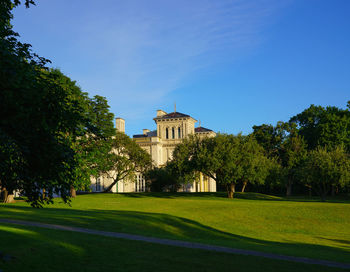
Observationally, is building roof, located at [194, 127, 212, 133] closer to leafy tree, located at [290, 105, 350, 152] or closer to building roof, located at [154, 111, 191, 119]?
building roof, located at [154, 111, 191, 119]

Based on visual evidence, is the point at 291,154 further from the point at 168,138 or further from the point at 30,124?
the point at 30,124

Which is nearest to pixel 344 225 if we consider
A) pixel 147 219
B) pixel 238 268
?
pixel 147 219

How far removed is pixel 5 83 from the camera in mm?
7312

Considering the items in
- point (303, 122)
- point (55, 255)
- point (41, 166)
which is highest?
point (303, 122)

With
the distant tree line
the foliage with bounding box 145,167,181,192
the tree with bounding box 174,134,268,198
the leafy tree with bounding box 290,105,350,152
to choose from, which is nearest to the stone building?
the foliage with bounding box 145,167,181,192

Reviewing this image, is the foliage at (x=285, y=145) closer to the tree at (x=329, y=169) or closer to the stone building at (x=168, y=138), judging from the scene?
the stone building at (x=168, y=138)

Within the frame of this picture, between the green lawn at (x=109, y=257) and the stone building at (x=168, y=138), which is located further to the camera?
the stone building at (x=168, y=138)

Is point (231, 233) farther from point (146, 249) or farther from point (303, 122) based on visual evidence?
point (303, 122)

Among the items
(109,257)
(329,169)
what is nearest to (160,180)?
(329,169)

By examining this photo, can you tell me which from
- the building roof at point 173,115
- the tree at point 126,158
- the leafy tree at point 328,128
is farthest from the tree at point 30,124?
the building roof at point 173,115

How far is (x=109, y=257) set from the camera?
1085cm

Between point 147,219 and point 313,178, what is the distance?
99.6ft

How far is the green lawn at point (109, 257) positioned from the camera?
31.9 feet

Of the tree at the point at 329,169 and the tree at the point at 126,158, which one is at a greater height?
the tree at the point at 126,158
